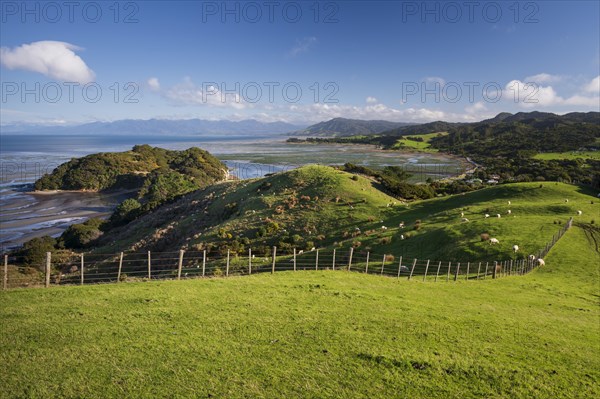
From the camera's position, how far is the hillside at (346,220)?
33.0 m

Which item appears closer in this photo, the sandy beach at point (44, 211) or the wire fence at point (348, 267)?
the wire fence at point (348, 267)

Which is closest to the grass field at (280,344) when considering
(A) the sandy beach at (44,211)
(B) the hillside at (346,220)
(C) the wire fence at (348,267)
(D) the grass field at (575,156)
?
(C) the wire fence at (348,267)

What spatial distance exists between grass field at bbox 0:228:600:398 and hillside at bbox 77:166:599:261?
15102 mm

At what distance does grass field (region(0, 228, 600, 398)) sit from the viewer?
8.66 meters

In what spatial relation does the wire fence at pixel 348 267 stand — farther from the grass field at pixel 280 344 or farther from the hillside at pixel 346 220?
the grass field at pixel 280 344

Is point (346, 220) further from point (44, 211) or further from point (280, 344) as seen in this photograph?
point (44, 211)

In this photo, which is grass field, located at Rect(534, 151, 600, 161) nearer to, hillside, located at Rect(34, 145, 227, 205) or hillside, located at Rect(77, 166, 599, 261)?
hillside, located at Rect(77, 166, 599, 261)

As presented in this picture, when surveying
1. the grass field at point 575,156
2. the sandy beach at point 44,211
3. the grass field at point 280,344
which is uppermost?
the grass field at point 575,156

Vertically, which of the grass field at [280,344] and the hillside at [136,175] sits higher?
the hillside at [136,175]

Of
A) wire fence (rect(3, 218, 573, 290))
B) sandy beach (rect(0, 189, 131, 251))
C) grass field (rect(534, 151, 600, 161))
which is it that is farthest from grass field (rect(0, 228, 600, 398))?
grass field (rect(534, 151, 600, 161))

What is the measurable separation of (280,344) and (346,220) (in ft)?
118

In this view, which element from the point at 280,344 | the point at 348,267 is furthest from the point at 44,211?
the point at 280,344

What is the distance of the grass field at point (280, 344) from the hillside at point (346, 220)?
49.5ft

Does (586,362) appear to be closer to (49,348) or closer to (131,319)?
(131,319)
